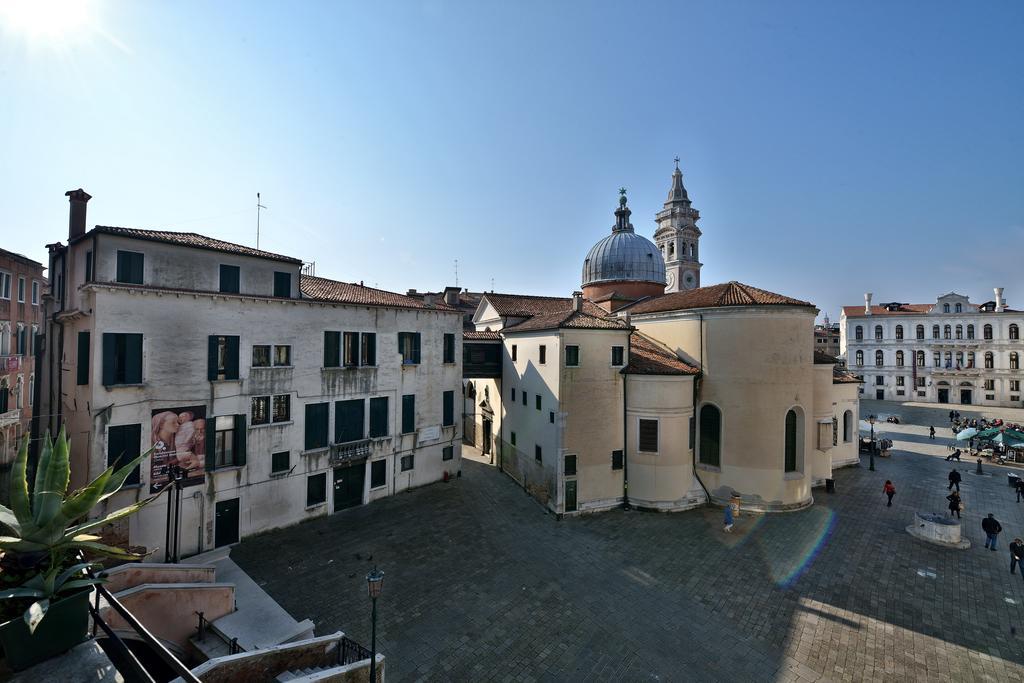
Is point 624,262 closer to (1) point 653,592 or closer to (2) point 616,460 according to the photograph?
(2) point 616,460

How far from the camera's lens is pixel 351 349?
2080 cm

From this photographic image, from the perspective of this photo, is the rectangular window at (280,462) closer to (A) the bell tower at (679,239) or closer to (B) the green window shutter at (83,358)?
(B) the green window shutter at (83,358)

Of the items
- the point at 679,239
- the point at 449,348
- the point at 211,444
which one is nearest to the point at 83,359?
the point at 211,444

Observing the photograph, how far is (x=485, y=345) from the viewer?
2756 cm

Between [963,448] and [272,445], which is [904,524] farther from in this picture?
[272,445]

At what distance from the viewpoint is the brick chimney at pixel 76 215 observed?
17547 millimetres

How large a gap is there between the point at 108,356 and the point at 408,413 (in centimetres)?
1194

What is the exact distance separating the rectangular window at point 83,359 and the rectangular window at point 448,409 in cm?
1436

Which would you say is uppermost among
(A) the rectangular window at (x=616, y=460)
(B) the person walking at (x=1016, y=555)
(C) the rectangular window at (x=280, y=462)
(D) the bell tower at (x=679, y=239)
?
(D) the bell tower at (x=679, y=239)

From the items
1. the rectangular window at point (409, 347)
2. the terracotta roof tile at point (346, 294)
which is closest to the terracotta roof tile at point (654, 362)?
the terracotta roof tile at point (346, 294)

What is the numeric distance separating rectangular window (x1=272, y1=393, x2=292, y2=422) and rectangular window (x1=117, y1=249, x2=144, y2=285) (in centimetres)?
643

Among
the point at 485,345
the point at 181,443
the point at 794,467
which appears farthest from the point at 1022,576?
the point at 181,443

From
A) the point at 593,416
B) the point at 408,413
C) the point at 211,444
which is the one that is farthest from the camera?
the point at 408,413

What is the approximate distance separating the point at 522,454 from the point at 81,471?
18.1m
